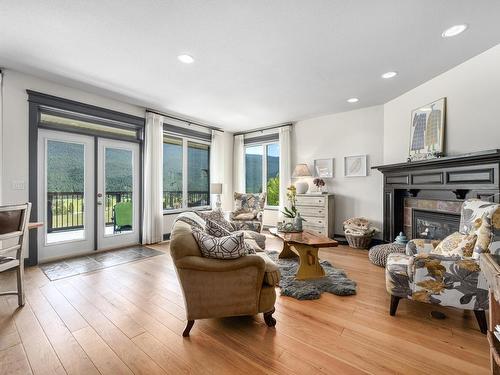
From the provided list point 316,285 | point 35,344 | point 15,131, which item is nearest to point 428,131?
point 316,285

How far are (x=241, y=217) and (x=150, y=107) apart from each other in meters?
2.80

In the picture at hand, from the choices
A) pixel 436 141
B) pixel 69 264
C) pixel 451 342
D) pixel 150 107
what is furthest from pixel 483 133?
pixel 69 264

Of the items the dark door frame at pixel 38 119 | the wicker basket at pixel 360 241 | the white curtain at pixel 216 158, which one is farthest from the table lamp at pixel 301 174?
the dark door frame at pixel 38 119

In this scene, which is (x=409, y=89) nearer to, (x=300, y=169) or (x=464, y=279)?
(x=300, y=169)

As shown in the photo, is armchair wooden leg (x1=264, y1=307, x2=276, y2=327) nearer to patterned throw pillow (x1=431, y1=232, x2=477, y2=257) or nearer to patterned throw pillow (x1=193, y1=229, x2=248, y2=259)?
patterned throw pillow (x1=193, y1=229, x2=248, y2=259)

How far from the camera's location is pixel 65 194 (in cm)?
370

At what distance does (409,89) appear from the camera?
367 centimetres

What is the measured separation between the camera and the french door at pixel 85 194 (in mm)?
3529

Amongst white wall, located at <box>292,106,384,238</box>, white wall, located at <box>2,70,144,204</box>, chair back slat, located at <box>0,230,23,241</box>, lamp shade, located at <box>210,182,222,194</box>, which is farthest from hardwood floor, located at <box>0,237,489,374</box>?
lamp shade, located at <box>210,182,222,194</box>

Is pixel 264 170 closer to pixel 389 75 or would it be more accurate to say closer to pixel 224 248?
pixel 389 75

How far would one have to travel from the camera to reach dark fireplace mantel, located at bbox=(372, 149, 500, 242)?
2.46m

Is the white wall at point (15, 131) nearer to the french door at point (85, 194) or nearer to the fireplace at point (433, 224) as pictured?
the french door at point (85, 194)

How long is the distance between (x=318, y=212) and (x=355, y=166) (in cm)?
119

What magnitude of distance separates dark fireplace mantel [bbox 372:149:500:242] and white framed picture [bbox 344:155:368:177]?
0.50m
